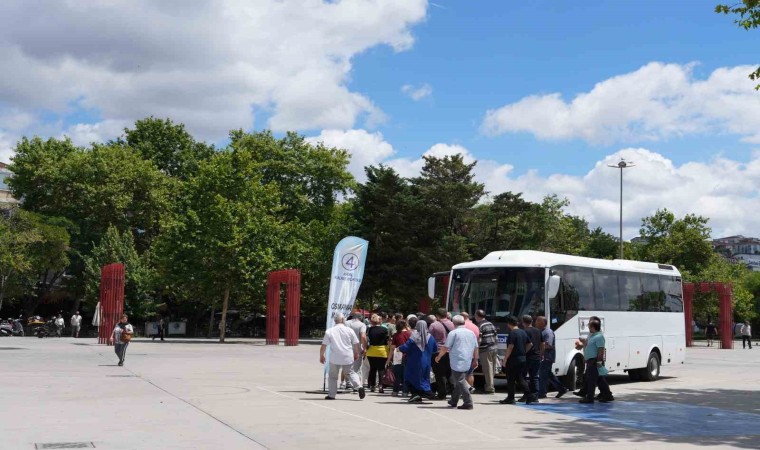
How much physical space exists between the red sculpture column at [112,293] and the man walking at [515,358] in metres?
30.6

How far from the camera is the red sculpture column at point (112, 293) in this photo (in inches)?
1737

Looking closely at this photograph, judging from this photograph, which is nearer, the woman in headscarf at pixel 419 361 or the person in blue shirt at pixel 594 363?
the woman in headscarf at pixel 419 361

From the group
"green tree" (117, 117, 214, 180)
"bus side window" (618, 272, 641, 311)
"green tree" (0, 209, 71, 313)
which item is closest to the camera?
"bus side window" (618, 272, 641, 311)

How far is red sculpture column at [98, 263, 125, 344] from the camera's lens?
44.1 meters

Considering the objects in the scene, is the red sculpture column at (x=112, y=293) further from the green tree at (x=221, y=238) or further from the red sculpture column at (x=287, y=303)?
the red sculpture column at (x=287, y=303)

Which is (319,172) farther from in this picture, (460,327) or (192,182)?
(460,327)

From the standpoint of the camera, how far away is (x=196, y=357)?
3406 cm

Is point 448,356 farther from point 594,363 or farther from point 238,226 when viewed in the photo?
point 238,226

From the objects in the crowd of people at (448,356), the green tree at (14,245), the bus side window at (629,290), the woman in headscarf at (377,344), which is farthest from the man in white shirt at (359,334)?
the green tree at (14,245)

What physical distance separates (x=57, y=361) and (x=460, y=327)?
1811 centimetres

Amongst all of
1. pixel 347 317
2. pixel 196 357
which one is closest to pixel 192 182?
pixel 196 357

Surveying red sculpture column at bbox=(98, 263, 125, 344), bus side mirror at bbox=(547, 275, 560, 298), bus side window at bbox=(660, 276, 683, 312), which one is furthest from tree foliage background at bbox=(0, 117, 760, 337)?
bus side mirror at bbox=(547, 275, 560, 298)

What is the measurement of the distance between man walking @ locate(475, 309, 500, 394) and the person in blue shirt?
194cm

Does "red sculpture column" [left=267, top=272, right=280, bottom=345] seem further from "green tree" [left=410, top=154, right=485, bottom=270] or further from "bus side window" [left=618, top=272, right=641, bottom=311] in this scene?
"bus side window" [left=618, top=272, right=641, bottom=311]
